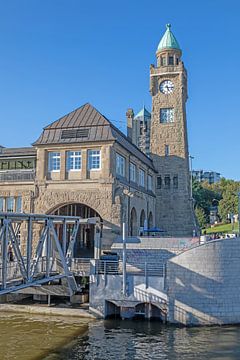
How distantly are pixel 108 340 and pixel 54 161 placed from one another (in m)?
17.4

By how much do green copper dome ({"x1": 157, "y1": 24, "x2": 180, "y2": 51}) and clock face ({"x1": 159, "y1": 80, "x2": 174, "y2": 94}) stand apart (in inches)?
175

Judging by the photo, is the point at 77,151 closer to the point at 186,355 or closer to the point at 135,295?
the point at 135,295

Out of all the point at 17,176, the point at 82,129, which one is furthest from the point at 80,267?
the point at 82,129

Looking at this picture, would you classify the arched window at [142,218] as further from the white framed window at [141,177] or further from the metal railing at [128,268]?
the metal railing at [128,268]

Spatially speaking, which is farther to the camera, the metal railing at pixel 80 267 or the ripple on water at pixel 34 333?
the metal railing at pixel 80 267

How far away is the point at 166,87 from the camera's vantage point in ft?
156

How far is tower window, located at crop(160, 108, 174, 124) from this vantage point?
155ft

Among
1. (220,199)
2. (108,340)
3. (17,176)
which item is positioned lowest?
(108,340)

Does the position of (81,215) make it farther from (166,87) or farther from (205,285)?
(166,87)

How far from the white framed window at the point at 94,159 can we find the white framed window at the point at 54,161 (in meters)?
2.65

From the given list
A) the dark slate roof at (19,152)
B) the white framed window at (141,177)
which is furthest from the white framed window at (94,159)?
the white framed window at (141,177)

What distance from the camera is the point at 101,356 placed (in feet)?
56.0

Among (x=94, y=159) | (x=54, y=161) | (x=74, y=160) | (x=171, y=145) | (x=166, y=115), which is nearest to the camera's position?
(x=94, y=159)

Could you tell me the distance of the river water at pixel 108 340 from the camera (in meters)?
17.3
